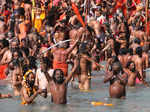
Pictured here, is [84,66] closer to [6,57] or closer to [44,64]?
[6,57]

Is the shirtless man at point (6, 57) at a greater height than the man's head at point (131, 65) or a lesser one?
greater

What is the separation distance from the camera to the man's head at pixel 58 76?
1312 centimetres

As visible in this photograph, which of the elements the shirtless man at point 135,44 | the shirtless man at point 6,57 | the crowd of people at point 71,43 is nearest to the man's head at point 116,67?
the crowd of people at point 71,43

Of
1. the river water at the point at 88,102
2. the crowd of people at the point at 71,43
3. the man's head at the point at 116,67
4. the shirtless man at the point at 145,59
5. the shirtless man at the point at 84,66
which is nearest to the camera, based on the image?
the river water at the point at 88,102

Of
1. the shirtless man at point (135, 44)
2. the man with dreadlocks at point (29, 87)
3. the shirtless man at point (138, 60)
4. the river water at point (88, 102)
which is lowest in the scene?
the river water at point (88, 102)

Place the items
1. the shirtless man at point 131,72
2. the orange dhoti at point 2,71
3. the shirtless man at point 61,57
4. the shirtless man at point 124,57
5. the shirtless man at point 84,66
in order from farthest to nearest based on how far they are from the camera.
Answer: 1. the orange dhoti at point 2,71
2. the shirtless man at point 124,57
3. the shirtless man at point 131,72
4. the shirtless man at point 84,66
5. the shirtless man at point 61,57

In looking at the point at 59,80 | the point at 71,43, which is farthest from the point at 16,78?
the point at 71,43

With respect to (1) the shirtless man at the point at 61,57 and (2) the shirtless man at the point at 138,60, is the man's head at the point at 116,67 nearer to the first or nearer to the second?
(1) the shirtless man at the point at 61,57

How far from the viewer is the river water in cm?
1361

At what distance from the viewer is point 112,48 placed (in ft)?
65.4

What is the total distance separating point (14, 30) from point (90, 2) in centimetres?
316

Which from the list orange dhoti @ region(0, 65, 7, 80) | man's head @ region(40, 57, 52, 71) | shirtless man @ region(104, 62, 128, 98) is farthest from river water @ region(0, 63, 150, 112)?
orange dhoti @ region(0, 65, 7, 80)

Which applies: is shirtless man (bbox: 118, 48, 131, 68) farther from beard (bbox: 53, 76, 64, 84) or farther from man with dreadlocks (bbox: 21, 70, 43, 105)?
man with dreadlocks (bbox: 21, 70, 43, 105)

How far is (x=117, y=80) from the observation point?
14578mm
